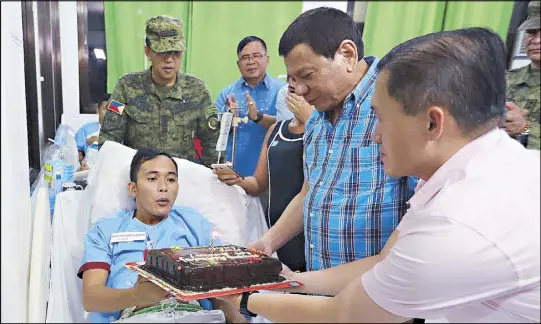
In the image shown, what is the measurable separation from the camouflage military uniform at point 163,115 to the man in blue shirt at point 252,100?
0.09m

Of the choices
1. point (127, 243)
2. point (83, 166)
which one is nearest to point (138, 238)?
point (127, 243)

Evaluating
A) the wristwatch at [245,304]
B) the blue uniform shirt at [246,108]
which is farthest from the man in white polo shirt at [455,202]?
the blue uniform shirt at [246,108]

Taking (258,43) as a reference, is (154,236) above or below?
below

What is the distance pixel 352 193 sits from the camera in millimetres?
1091

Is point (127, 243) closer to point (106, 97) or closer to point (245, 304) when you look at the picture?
point (106, 97)

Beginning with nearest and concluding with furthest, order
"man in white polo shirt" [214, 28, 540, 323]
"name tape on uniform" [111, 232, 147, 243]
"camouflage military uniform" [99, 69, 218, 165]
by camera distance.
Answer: "man in white polo shirt" [214, 28, 540, 323] → "name tape on uniform" [111, 232, 147, 243] → "camouflage military uniform" [99, 69, 218, 165]

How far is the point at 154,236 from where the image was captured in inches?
55.9

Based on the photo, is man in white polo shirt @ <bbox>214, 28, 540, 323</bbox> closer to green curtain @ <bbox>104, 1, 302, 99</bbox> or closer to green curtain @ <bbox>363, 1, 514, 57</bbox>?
green curtain @ <bbox>363, 1, 514, 57</bbox>

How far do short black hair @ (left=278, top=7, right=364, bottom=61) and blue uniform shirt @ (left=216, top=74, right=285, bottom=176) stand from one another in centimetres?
25

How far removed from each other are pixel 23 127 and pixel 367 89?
0.79 m

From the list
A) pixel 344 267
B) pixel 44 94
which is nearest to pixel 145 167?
pixel 44 94

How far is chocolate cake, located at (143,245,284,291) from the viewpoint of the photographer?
0.95 metres

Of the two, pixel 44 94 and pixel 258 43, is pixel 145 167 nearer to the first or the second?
pixel 44 94

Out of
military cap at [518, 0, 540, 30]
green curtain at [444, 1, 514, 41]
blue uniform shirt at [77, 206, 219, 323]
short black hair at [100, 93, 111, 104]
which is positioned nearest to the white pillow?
blue uniform shirt at [77, 206, 219, 323]
